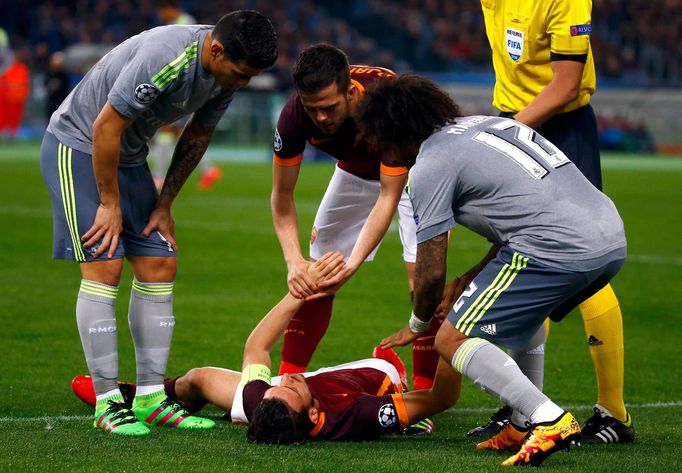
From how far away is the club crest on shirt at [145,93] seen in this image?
5359 millimetres

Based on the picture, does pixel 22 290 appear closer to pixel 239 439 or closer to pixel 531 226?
pixel 239 439

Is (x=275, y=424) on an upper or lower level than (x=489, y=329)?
lower

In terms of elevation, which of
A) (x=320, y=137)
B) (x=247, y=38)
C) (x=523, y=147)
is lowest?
(x=320, y=137)

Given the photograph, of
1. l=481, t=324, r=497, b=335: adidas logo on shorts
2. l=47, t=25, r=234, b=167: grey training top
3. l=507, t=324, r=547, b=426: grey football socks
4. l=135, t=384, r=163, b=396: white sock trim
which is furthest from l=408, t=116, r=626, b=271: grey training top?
l=135, t=384, r=163, b=396: white sock trim

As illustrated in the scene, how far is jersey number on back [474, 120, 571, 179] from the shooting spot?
4.82 meters

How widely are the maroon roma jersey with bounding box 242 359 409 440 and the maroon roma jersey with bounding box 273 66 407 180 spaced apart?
1.03 metres

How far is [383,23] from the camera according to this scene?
125ft

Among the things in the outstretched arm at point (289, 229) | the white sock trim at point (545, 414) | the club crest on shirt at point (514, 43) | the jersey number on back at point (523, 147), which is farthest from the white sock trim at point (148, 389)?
the club crest on shirt at point (514, 43)

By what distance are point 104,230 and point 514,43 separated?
7.08ft

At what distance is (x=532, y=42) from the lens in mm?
5809

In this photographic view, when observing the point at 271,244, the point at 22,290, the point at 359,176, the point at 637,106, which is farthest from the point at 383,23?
the point at 359,176

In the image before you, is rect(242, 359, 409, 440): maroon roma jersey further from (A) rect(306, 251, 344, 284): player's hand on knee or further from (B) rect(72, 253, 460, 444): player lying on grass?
(A) rect(306, 251, 344, 284): player's hand on knee

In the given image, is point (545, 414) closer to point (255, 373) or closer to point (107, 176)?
point (255, 373)

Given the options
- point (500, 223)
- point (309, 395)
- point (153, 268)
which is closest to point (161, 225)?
point (153, 268)
